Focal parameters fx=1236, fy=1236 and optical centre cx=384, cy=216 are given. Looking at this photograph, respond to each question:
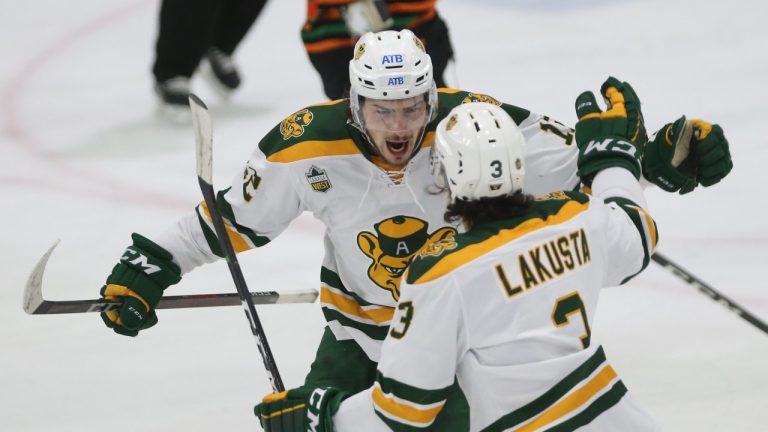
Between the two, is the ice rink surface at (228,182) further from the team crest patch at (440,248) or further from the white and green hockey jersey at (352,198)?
the team crest patch at (440,248)

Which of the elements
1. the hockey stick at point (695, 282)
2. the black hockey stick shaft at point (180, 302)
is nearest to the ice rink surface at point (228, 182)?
the hockey stick at point (695, 282)

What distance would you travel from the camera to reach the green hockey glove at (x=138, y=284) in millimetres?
2750

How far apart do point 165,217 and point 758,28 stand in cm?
Result: 330

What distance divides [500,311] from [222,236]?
85cm

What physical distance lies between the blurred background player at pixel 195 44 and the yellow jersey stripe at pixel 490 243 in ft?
12.3

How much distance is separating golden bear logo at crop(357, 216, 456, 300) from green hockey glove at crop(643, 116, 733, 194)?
18.7 inches

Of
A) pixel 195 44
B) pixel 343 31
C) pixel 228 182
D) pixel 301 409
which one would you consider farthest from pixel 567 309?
pixel 195 44

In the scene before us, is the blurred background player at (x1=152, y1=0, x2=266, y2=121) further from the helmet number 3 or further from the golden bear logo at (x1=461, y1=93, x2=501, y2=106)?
the helmet number 3

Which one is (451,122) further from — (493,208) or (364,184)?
(364,184)

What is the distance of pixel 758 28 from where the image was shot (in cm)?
629

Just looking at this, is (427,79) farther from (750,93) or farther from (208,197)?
(750,93)

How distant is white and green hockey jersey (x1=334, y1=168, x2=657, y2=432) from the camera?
1958 mm

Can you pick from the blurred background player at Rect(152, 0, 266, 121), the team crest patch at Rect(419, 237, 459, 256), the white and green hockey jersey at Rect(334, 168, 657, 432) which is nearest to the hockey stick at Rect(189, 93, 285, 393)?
the white and green hockey jersey at Rect(334, 168, 657, 432)

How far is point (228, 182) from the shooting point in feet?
16.5
